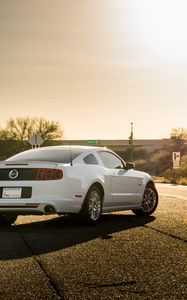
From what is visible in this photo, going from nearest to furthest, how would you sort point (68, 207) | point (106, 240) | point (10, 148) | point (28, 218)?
point (106, 240), point (68, 207), point (28, 218), point (10, 148)

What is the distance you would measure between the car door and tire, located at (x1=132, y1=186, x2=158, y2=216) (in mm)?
385

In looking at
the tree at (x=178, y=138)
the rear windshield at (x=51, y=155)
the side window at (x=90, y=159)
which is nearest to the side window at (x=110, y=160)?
the side window at (x=90, y=159)

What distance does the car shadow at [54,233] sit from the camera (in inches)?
302

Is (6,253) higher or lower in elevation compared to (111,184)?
lower

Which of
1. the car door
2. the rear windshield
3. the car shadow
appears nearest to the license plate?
the car shadow

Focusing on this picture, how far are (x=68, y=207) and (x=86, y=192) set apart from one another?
483 millimetres

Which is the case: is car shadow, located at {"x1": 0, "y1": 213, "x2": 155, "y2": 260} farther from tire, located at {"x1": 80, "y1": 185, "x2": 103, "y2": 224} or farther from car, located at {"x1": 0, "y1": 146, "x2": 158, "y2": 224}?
car, located at {"x1": 0, "y1": 146, "x2": 158, "y2": 224}

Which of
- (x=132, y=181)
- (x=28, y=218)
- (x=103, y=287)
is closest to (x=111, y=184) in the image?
(x=132, y=181)

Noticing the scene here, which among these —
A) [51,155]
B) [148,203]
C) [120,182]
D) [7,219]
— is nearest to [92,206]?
[51,155]

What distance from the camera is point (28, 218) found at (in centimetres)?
1227

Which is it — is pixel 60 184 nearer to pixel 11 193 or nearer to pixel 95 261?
pixel 11 193

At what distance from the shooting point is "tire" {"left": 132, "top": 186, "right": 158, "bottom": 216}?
12625 millimetres

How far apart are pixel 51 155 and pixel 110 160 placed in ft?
5.03

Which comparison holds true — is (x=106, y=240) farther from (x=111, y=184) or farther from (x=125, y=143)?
(x=125, y=143)
